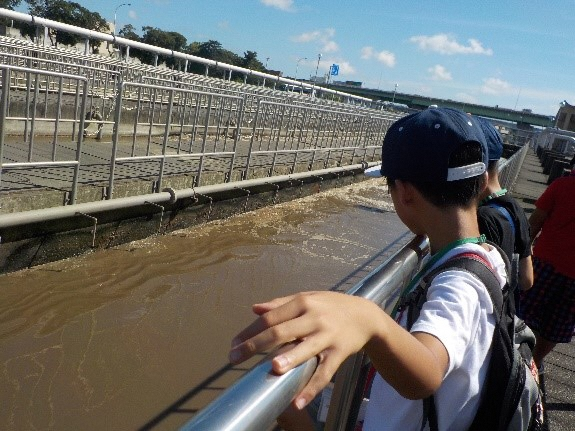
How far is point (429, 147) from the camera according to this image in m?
1.26

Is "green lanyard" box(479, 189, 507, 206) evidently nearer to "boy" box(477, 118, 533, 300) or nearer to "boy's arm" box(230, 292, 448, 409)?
"boy" box(477, 118, 533, 300)

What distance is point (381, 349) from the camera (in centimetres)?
90

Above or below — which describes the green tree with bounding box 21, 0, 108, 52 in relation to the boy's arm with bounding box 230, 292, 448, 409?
above

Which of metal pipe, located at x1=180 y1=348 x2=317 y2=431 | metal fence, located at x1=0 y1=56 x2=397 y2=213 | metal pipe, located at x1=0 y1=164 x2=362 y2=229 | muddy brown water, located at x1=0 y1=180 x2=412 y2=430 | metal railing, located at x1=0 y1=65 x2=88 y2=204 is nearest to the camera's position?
metal pipe, located at x1=180 y1=348 x2=317 y2=431

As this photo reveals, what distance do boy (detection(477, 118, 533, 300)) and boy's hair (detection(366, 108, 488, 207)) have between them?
1148 mm

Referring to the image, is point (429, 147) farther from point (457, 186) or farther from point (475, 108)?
point (475, 108)

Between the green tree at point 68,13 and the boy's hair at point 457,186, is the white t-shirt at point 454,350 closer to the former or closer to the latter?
the boy's hair at point 457,186

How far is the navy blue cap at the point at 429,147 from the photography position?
1255mm

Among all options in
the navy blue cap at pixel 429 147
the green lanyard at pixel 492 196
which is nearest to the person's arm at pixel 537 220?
the green lanyard at pixel 492 196

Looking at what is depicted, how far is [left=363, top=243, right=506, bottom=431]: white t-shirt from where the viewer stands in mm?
1060

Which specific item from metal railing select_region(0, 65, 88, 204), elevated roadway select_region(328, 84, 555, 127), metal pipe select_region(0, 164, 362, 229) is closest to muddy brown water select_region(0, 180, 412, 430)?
metal pipe select_region(0, 164, 362, 229)

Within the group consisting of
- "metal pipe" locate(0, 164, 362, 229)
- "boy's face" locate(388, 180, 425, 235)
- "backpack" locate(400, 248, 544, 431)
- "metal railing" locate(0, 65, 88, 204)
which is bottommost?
"metal pipe" locate(0, 164, 362, 229)

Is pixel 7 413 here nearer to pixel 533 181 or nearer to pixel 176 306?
pixel 176 306

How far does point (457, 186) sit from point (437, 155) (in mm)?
106
